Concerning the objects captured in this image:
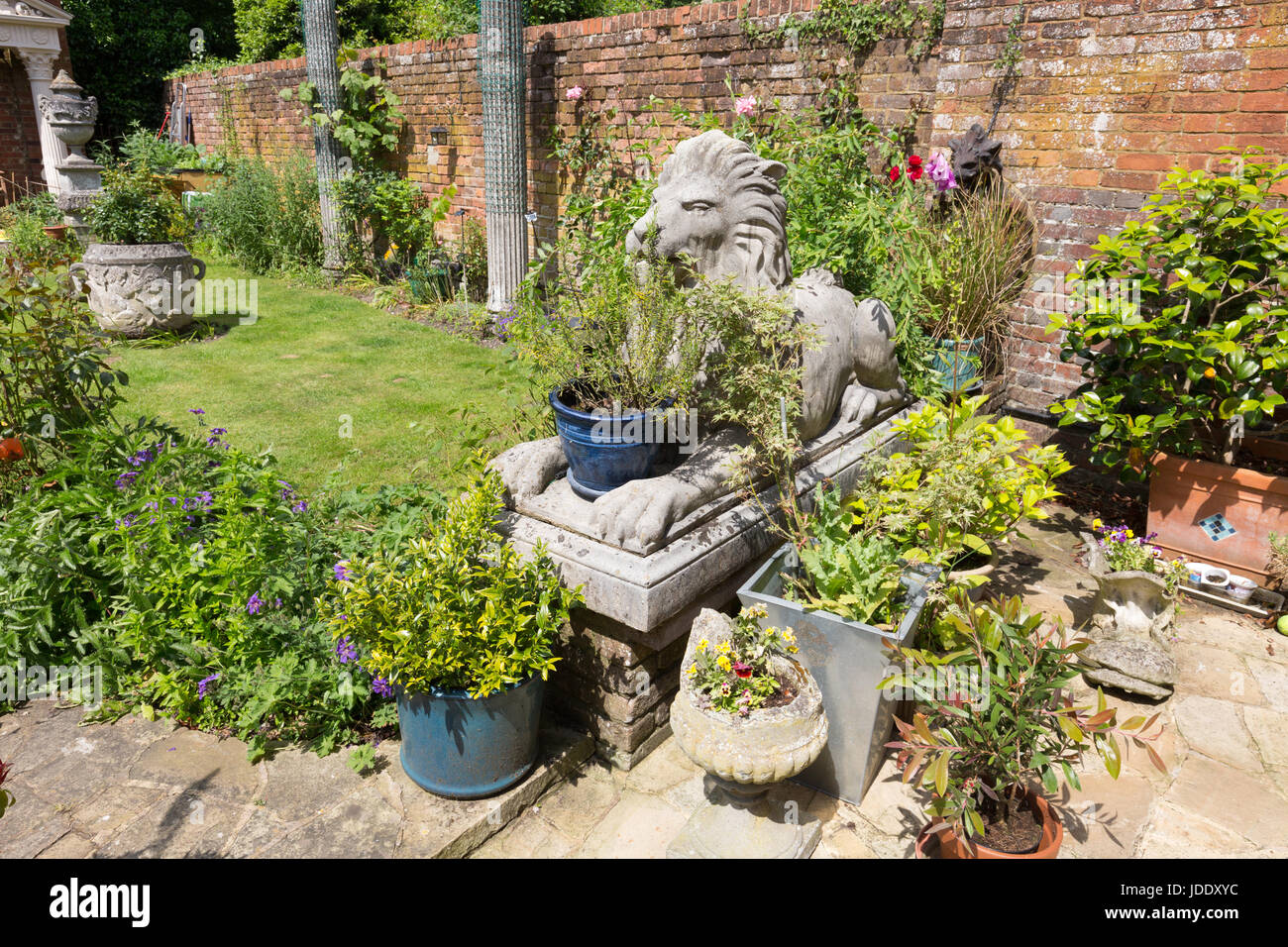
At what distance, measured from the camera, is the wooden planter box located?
3.66m

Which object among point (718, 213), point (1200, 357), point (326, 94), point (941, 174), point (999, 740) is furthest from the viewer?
point (326, 94)

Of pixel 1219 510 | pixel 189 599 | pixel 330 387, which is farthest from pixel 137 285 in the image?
pixel 1219 510

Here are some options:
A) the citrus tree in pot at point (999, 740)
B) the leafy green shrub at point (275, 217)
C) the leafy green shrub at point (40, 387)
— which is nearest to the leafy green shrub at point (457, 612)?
the citrus tree in pot at point (999, 740)

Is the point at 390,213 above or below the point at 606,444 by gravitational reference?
above

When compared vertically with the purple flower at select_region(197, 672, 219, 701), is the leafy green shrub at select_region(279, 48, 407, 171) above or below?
above

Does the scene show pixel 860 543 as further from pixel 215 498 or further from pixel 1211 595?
pixel 215 498

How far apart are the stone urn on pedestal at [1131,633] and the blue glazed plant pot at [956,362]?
4.78 ft

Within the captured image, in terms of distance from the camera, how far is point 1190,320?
3.82 metres

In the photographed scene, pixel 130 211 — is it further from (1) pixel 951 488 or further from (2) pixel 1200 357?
(2) pixel 1200 357

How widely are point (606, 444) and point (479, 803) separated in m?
1.23

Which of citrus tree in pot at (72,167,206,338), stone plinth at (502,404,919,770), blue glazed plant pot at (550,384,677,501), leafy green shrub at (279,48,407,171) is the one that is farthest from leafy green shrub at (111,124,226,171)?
stone plinth at (502,404,919,770)

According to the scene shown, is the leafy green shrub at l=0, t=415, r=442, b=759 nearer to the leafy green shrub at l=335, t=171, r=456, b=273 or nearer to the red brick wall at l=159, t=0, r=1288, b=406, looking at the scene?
the red brick wall at l=159, t=0, r=1288, b=406

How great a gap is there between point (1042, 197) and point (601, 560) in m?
3.75

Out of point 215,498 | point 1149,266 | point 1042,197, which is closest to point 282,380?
point 215,498
